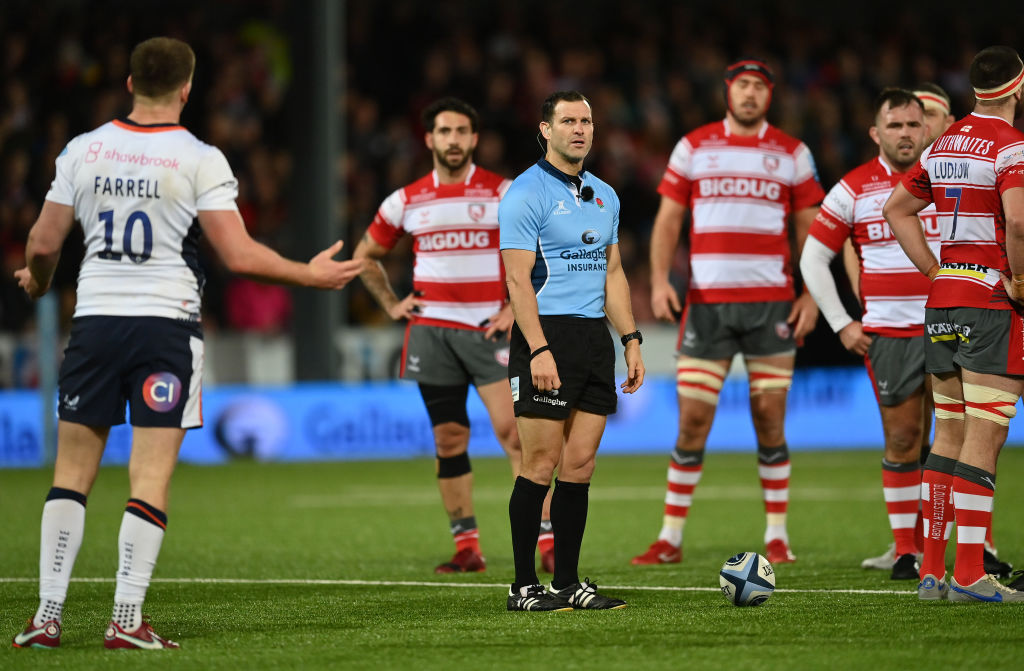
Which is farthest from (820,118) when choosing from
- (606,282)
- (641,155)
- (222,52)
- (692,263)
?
(606,282)

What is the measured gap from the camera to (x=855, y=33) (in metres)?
22.5

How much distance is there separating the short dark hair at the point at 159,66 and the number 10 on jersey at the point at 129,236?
0.47m

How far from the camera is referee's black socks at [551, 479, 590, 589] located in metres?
6.16

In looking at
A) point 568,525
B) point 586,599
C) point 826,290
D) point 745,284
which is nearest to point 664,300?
point 745,284

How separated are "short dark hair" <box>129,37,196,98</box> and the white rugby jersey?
5.7 inches

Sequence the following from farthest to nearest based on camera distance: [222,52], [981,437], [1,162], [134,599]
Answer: [222,52] < [1,162] < [981,437] < [134,599]

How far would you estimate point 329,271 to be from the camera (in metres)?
5.25

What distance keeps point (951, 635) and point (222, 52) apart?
16149 millimetres

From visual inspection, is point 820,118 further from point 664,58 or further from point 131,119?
point 131,119

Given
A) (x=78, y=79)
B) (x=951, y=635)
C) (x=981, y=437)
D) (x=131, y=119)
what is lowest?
(x=951, y=635)

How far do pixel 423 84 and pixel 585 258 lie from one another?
47.0ft

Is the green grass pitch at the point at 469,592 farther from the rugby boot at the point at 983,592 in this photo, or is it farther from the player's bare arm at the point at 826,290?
the player's bare arm at the point at 826,290

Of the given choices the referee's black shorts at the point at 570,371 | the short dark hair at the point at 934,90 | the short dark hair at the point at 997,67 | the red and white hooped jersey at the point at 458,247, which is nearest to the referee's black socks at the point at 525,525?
the referee's black shorts at the point at 570,371

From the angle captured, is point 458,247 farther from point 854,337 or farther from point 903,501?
point 903,501
